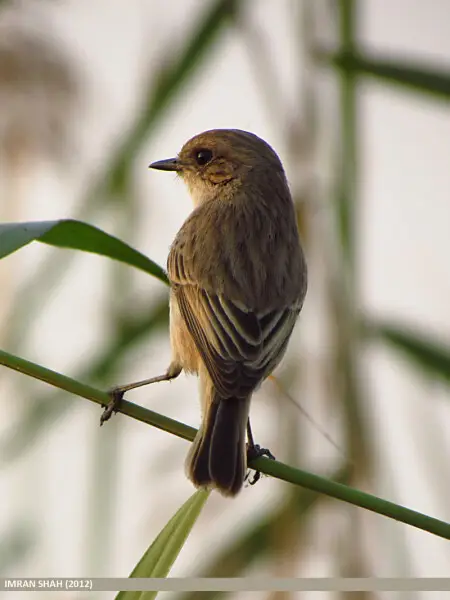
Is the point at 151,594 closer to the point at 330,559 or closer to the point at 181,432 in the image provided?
the point at 181,432

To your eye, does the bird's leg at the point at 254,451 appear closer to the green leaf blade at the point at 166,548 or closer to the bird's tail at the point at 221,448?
the bird's tail at the point at 221,448

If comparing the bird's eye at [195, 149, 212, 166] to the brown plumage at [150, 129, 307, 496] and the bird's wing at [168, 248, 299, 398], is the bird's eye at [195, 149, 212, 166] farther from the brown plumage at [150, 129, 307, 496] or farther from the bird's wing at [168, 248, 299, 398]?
the bird's wing at [168, 248, 299, 398]

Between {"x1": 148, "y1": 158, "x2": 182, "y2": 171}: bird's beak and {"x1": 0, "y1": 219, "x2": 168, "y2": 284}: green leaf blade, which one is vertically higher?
{"x1": 148, "y1": 158, "x2": 182, "y2": 171}: bird's beak

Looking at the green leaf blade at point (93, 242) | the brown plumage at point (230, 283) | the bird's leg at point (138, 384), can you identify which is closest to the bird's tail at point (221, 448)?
the brown plumage at point (230, 283)

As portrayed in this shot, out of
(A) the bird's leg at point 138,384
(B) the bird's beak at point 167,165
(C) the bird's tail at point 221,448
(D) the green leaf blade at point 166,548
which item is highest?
(B) the bird's beak at point 167,165

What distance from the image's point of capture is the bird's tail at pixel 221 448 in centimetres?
272

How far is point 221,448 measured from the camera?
2807 mm

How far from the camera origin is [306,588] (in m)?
2.48

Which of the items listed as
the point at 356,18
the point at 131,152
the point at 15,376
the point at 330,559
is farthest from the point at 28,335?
the point at 356,18

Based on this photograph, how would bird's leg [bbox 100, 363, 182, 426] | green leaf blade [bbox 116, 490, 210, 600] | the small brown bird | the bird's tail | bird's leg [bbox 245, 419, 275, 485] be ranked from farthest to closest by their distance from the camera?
bird's leg [bbox 245, 419, 275, 485] < bird's leg [bbox 100, 363, 182, 426] < the small brown bird < the bird's tail < green leaf blade [bbox 116, 490, 210, 600]

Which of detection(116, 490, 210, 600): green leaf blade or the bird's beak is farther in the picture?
the bird's beak

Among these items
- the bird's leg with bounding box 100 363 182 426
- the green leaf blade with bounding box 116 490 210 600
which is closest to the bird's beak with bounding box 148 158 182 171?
the bird's leg with bounding box 100 363 182 426

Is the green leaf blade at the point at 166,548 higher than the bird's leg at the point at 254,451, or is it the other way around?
the bird's leg at the point at 254,451

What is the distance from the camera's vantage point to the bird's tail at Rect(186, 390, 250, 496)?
8.92 feet
